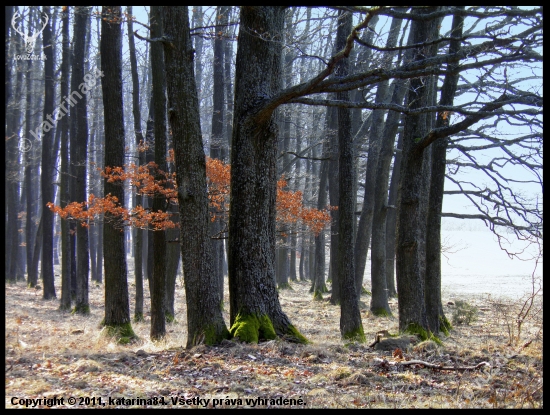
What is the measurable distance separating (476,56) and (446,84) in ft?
15.1

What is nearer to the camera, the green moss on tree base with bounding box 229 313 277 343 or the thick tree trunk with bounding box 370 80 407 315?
the green moss on tree base with bounding box 229 313 277 343

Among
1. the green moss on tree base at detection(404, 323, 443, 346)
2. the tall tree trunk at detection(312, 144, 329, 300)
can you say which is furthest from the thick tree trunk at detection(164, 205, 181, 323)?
the green moss on tree base at detection(404, 323, 443, 346)

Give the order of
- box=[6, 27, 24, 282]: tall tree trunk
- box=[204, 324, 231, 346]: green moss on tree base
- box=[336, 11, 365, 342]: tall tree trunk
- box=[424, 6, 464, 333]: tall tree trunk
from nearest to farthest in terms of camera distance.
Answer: box=[204, 324, 231, 346]: green moss on tree base, box=[336, 11, 365, 342]: tall tree trunk, box=[424, 6, 464, 333]: tall tree trunk, box=[6, 27, 24, 282]: tall tree trunk

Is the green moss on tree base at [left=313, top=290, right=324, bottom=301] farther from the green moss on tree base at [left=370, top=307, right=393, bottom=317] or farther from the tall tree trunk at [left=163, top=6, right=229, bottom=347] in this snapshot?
the tall tree trunk at [left=163, top=6, right=229, bottom=347]

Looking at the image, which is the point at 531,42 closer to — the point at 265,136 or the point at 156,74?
the point at 265,136

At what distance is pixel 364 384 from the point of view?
5.37 m

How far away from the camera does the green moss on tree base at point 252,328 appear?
23.7 ft

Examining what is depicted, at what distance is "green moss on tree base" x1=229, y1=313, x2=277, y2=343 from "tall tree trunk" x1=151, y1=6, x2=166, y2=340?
409 centimetres

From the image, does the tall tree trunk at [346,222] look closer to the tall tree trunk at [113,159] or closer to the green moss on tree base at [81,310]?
the tall tree trunk at [113,159]

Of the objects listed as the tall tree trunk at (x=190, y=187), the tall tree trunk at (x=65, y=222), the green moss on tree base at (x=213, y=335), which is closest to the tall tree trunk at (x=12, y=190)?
the tall tree trunk at (x=65, y=222)

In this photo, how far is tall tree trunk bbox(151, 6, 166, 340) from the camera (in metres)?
11.1

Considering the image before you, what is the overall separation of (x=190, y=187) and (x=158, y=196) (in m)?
4.70
